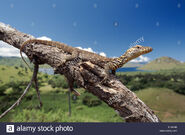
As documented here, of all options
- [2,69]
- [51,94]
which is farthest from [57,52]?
[2,69]

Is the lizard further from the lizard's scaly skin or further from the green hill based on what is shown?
the green hill

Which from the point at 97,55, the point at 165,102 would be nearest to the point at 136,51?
the point at 97,55

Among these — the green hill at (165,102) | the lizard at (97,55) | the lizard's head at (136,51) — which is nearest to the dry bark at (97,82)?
the lizard at (97,55)

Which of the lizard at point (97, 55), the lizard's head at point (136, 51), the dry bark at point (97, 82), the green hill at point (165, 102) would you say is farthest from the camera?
the green hill at point (165, 102)

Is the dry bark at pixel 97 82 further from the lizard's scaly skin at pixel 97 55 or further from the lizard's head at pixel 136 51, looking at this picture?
the lizard's head at pixel 136 51

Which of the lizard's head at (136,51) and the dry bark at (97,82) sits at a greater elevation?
the lizard's head at (136,51)

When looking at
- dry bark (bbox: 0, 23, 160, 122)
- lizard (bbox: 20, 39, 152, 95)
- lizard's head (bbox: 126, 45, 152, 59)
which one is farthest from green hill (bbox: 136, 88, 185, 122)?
dry bark (bbox: 0, 23, 160, 122)
